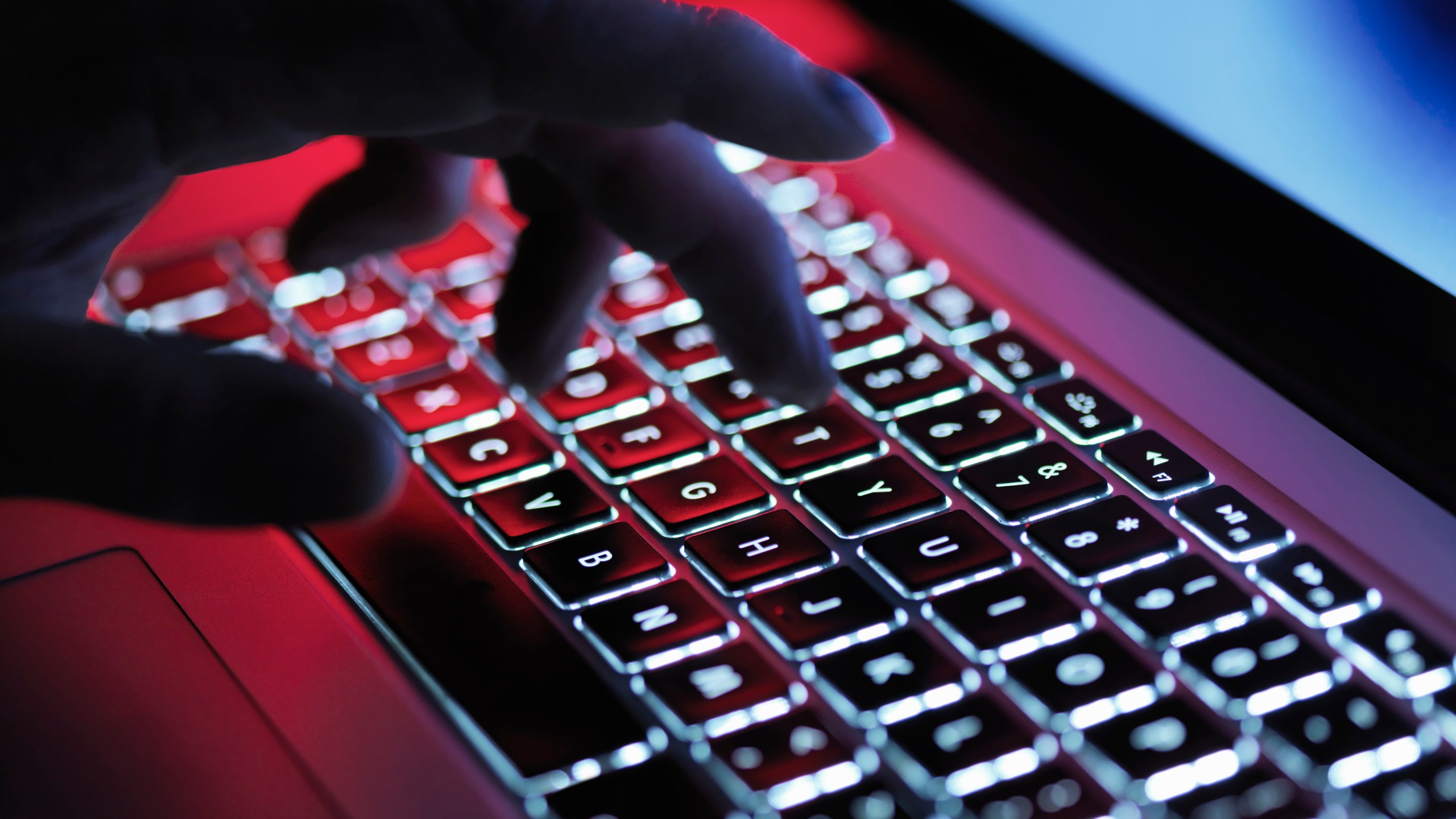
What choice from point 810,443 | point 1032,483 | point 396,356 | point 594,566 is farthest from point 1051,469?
point 396,356

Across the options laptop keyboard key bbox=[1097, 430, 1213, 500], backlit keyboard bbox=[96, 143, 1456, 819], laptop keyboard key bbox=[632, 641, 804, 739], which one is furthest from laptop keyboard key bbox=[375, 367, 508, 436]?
laptop keyboard key bbox=[1097, 430, 1213, 500]

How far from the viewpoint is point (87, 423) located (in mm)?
414

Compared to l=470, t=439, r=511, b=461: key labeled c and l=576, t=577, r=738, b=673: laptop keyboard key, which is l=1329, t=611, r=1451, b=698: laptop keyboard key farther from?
l=470, t=439, r=511, b=461: key labeled c

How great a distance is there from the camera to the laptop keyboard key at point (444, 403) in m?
0.64

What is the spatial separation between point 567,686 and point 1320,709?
29cm

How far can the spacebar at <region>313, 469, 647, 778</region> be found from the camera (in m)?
0.47

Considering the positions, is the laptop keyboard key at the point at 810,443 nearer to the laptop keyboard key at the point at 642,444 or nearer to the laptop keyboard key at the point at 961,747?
the laptop keyboard key at the point at 642,444

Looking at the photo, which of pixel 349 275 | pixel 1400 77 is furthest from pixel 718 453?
pixel 1400 77

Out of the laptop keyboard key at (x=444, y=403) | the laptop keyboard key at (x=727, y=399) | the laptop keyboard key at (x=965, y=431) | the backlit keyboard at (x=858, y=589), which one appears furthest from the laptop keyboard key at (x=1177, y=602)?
the laptop keyboard key at (x=444, y=403)

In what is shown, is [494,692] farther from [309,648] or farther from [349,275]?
[349,275]

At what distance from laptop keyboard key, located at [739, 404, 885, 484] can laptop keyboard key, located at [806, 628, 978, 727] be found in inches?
4.7

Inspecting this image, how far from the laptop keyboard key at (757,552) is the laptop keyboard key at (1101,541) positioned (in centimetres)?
10

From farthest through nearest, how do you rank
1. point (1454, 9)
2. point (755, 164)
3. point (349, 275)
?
1. point (755, 164)
2. point (349, 275)
3. point (1454, 9)

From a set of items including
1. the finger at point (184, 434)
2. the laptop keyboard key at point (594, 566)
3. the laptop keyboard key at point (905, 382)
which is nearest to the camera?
the finger at point (184, 434)
